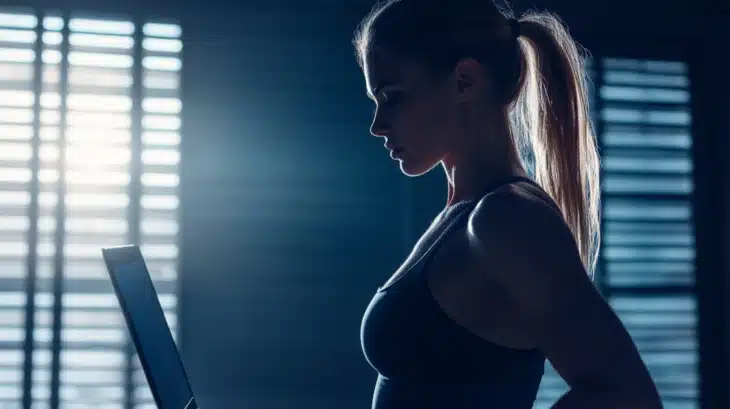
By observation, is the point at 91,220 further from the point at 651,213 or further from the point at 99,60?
the point at 651,213

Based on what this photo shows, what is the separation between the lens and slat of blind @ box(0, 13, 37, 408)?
7.13ft

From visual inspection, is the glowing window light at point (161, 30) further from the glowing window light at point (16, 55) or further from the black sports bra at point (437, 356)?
the black sports bra at point (437, 356)

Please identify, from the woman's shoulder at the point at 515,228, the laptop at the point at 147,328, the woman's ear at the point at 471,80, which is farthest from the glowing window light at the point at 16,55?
the woman's shoulder at the point at 515,228

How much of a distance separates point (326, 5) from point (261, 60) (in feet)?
0.91

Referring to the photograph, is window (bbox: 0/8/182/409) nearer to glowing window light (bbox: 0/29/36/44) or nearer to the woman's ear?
glowing window light (bbox: 0/29/36/44)

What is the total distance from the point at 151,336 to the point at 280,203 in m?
1.36

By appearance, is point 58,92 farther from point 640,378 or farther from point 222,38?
point 640,378

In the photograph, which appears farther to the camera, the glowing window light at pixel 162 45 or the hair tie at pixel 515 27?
the glowing window light at pixel 162 45

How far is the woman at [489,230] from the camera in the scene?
611mm

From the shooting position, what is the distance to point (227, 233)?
7.46ft

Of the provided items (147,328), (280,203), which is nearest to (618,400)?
(147,328)

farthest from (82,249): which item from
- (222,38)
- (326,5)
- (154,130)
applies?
(326,5)

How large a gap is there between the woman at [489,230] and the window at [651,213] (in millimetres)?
1799

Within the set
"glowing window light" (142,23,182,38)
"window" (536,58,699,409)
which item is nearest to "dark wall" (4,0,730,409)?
"glowing window light" (142,23,182,38)
